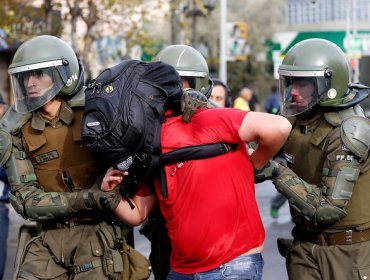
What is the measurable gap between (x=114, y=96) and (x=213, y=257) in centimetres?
A: 88

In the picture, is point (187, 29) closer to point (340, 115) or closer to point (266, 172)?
point (340, 115)

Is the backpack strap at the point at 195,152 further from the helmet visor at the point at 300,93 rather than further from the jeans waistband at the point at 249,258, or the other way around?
the helmet visor at the point at 300,93

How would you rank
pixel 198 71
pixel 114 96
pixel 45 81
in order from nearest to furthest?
1. pixel 114 96
2. pixel 45 81
3. pixel 198 71

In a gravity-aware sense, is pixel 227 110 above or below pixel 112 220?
above

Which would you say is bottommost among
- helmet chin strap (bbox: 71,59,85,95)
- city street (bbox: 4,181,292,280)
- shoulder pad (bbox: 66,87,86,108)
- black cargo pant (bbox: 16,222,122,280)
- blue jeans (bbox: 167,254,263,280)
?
city street (bbox: 4,181,292,280)

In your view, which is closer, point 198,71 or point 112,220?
point 112,220

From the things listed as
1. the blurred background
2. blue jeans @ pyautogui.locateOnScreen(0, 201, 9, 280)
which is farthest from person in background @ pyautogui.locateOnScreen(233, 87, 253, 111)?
blue jeans @ pyautogui.locateOnScreen(0, 201, 9, 280)

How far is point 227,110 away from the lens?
420 cm

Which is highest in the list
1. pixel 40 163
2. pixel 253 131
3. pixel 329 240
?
pixel 253 131

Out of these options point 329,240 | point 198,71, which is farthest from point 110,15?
point 329,240

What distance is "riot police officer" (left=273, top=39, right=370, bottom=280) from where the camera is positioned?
487cm

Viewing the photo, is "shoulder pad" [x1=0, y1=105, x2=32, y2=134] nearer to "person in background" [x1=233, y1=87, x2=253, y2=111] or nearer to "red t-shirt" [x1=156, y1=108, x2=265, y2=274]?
"red t-shirt" [x1=156, y1=108, x2=265, y2=274]

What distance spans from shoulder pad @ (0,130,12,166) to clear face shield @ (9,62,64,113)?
0.60ft

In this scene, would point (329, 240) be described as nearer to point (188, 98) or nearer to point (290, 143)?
point (290, 143)
